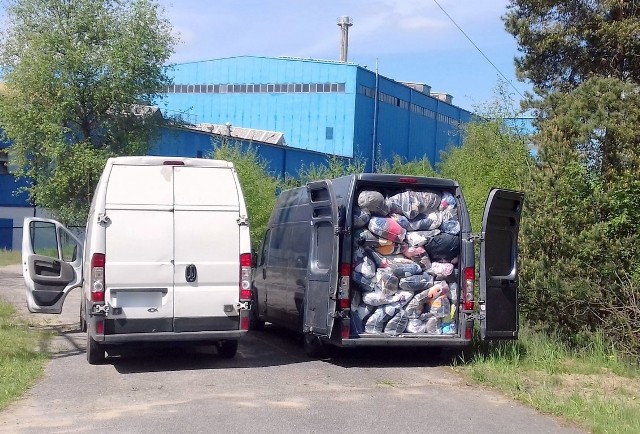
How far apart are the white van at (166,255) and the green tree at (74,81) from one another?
13.0m

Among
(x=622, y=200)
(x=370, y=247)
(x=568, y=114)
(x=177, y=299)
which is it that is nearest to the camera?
(x=177, y=299)

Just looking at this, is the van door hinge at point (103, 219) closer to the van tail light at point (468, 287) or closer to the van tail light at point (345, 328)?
the van tail light at point (345, 328)

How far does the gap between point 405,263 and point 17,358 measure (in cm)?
541

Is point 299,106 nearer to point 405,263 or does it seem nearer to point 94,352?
point 405,263

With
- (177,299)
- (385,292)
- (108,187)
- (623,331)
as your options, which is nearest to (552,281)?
(623,331)

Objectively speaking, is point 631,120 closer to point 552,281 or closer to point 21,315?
point 552,281

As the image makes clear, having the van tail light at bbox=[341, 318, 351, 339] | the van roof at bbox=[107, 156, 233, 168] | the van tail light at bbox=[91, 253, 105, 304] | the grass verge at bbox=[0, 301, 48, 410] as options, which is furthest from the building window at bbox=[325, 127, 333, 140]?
the van tail light at bbox=[91, 253, 105, 304]

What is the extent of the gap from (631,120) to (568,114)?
93cm

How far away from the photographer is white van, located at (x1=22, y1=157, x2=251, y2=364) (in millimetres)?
10258

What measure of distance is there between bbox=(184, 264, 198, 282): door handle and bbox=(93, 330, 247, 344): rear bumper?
2.23 feet

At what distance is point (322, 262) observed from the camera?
37.0 ft

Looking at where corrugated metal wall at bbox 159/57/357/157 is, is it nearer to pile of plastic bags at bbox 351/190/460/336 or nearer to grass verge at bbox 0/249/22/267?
grass verge at bbox 0/249/22/267

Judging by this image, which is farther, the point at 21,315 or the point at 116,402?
the point at 21,315

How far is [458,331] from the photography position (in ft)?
36.2
